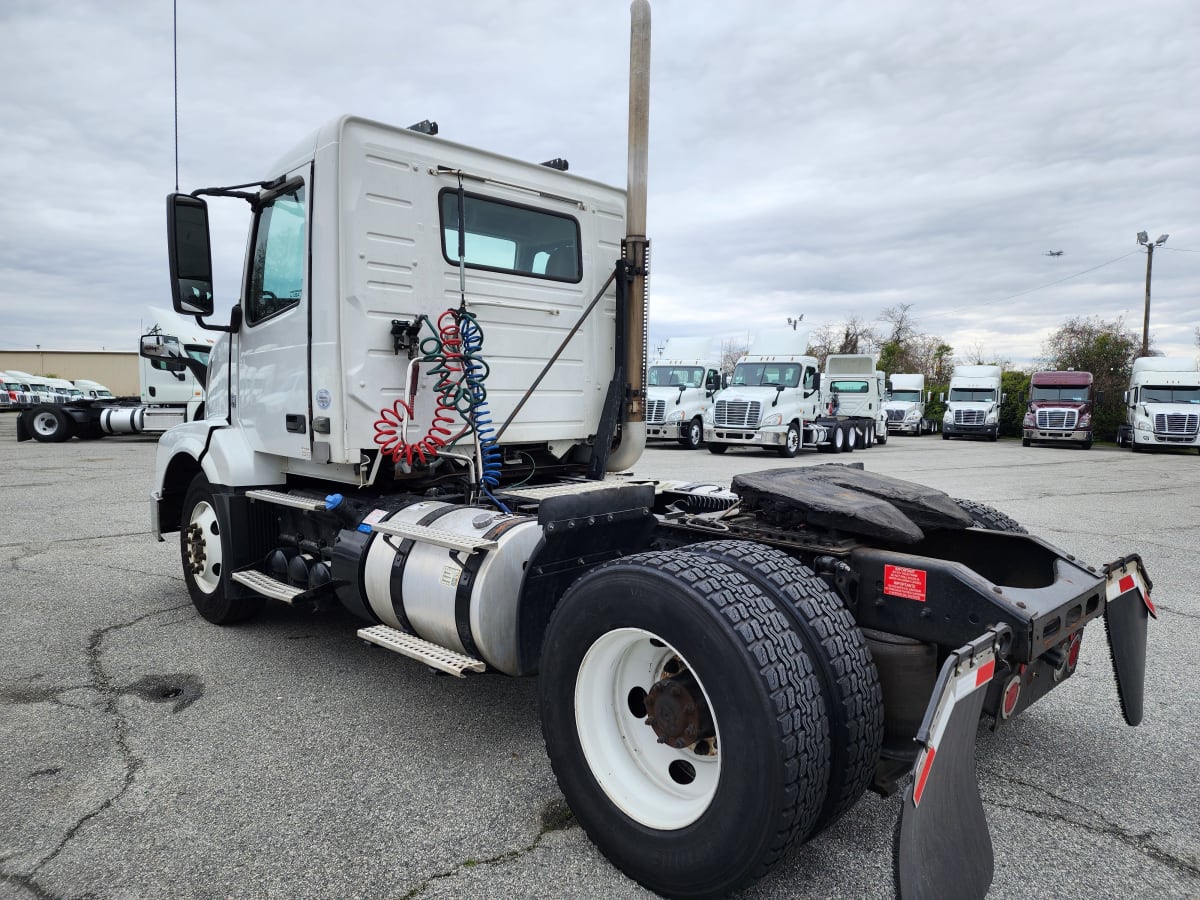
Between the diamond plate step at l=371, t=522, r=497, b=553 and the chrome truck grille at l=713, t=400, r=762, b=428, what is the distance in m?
16.9

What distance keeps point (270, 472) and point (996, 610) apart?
4127 mm

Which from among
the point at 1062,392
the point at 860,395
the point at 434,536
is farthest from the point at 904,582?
the point at 1062,392

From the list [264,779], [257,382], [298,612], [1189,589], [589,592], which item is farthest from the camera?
[1189,589]

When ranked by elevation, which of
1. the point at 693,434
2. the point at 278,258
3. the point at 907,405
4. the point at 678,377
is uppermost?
the point at 278,258

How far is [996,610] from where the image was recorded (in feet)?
7.30

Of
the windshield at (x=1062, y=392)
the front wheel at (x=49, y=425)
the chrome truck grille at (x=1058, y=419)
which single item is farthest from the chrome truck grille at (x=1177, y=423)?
the front wheel at (x=49, y=425)

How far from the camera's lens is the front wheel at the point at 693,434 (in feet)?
73.2

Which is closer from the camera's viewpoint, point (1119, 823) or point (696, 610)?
point (696, 610)

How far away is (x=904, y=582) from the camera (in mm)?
2439

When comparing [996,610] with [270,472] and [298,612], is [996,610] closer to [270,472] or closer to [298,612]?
[270,472]

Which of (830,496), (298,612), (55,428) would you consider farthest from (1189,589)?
(55,428)

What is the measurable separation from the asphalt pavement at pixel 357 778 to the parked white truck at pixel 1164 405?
22497 mm

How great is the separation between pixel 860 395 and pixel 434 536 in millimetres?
25194

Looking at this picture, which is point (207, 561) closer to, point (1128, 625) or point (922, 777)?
point (922, 777)
